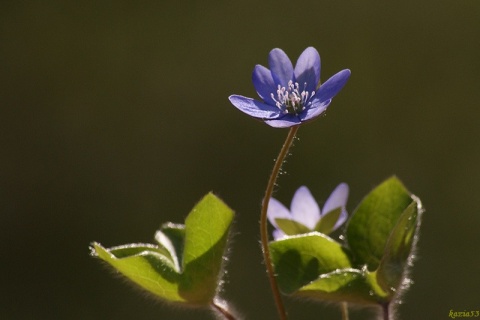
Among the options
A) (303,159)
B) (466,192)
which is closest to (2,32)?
(303,159)

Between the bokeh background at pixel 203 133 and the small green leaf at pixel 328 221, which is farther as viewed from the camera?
A: the bokeh background at pixel 203 133

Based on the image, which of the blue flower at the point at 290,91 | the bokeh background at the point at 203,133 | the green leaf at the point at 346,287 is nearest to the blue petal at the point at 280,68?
the blue flower at the point at 290,91

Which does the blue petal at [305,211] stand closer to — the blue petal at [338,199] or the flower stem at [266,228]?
the blue petal at [338,199]

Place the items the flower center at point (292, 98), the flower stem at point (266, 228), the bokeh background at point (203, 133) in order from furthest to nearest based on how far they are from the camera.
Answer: the bokeh background at point (203, 133)
the flower center at point (292, 98)
the flower stem at point (266, 228)

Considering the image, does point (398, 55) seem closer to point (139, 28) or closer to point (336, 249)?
point (139, 28)

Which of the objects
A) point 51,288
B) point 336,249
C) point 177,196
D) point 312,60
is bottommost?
point 51,288

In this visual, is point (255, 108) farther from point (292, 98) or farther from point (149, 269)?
point (149, 269)

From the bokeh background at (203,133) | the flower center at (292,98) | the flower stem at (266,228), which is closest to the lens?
the flower stem at (266,228)
